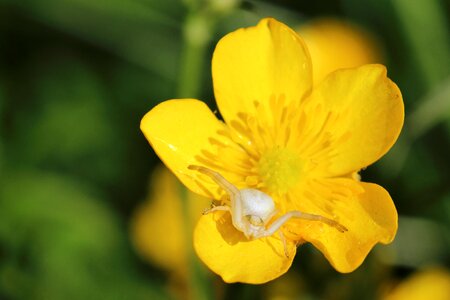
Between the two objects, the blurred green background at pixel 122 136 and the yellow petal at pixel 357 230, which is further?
the blurred green background at pixel 122 136

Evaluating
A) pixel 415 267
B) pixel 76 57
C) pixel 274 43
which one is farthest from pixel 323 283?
pixel 76 57

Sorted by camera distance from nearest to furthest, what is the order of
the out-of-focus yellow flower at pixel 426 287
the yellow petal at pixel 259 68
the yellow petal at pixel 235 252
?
the yellow petal at pixel 235 252, the yellow petal at pixel 259 68, the out-of-focus yellow flower at pixel 426 287

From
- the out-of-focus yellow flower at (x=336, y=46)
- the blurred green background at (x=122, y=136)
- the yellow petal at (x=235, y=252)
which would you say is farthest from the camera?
the out-of-focus yellow flower at (x=336, y=46)

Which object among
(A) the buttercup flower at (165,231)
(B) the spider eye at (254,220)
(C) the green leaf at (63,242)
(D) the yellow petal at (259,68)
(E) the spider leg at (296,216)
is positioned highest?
(D) the yellow petal at (259,68)

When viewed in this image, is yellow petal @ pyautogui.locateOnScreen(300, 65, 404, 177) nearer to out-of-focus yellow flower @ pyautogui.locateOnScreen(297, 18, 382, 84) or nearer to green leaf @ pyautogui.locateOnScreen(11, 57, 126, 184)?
out-of-focus yellow flower @ pyautogui.locateOnScreen(297, 18, 382, 84)

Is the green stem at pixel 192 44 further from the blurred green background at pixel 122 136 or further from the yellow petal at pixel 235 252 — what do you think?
the yellow petal at pixel 235 252

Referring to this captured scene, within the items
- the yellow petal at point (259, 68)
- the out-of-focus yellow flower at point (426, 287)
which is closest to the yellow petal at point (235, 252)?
the yellow petal at point (259, 68)

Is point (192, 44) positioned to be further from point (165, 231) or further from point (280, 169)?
point (165, 231)
